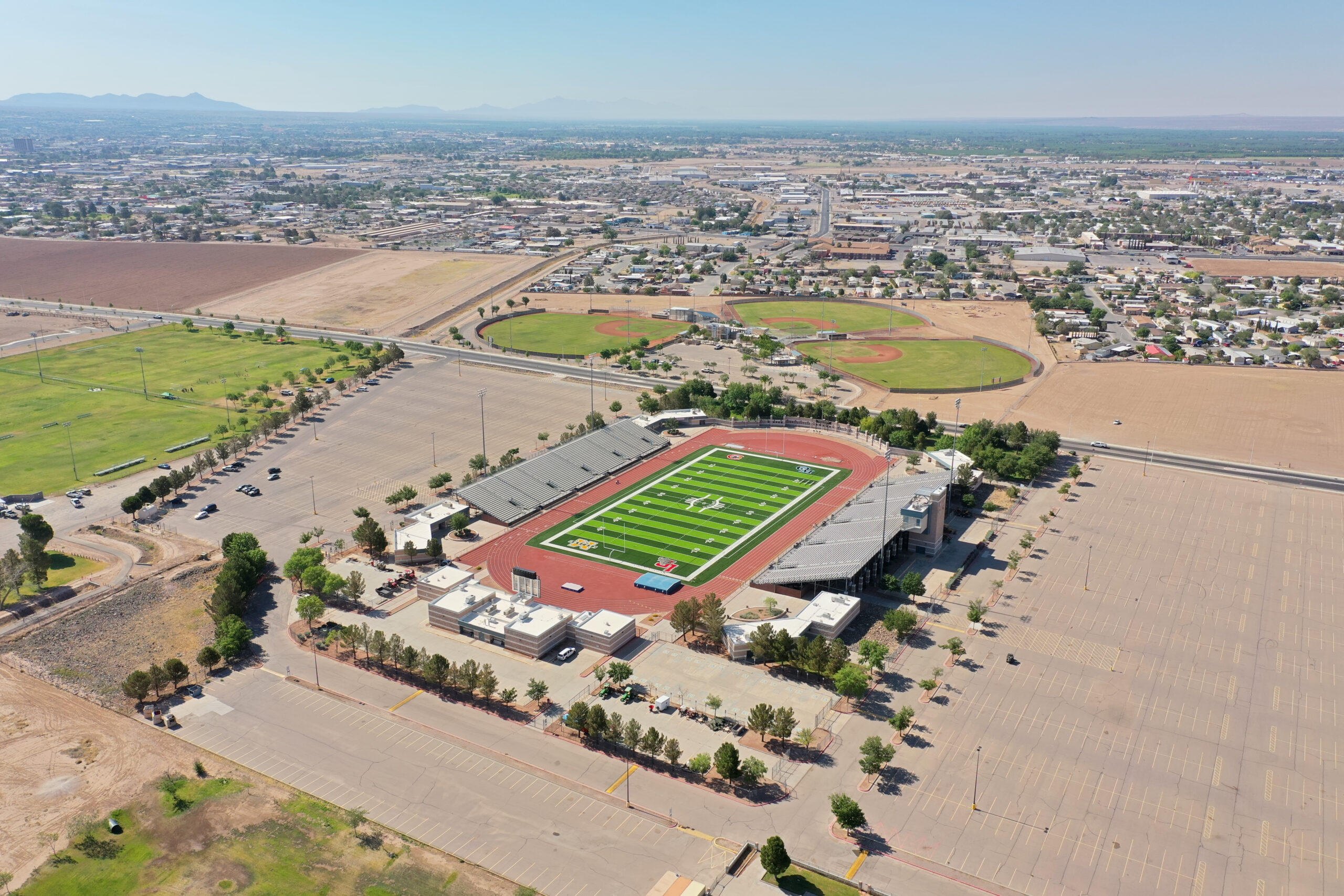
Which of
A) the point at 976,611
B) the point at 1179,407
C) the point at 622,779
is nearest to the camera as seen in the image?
the point at 622,779

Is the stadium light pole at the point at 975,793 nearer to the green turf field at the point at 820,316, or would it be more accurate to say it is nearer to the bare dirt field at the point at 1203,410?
the bare dirt field at the point at 1203,410

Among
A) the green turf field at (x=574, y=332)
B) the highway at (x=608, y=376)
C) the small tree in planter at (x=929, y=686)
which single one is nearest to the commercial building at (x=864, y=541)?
the small tree in planter at (x=929, y=686)

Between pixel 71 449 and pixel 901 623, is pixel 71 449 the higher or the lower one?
the higher one

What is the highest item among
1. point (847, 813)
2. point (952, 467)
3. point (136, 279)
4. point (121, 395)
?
point (136, 279)

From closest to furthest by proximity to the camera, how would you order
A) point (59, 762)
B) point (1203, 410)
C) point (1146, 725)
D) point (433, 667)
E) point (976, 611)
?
point (59, 762) → point (1146, 725) → point (433, 667) → point (976, 611) → point (1203, 410)

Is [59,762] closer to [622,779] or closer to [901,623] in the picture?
[622,779]

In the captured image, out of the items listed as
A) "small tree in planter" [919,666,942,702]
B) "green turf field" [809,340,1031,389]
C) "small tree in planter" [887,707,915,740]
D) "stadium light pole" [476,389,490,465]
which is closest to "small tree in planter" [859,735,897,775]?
"small tree in planter" [887,707,915,740]

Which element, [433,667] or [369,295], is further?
[369,295]

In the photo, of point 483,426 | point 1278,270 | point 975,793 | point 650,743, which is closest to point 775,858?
point 650,743

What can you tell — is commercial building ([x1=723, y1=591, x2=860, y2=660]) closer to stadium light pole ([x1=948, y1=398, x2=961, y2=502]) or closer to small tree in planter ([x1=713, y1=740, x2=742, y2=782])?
small tree in planter ([x1=713, y1=740, x2=742, y2=782])
